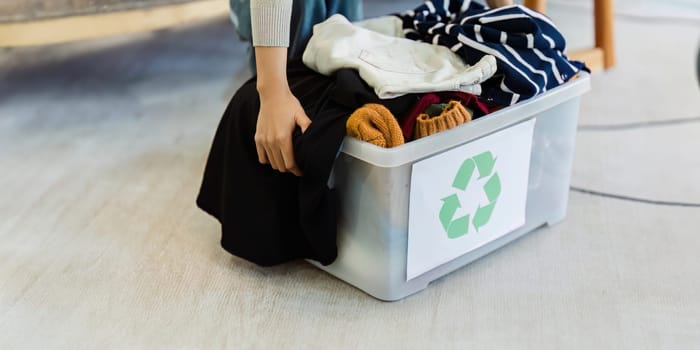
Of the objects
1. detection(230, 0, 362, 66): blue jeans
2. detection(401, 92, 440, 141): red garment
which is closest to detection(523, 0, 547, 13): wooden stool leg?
detection(230, 0, 362, 66): blue jeans

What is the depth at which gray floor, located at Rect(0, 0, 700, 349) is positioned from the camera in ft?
3.19

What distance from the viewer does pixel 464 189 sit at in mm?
1025

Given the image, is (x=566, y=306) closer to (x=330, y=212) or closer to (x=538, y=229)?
(x=538, y=229)

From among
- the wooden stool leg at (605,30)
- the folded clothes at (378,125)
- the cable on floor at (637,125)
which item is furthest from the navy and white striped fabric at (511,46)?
the wooden stool leg at (605,30)

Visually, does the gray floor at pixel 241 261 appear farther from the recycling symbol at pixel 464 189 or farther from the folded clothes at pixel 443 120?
the folded clothes at pixel 443 120

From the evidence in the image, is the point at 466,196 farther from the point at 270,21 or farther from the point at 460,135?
the point at 270,21

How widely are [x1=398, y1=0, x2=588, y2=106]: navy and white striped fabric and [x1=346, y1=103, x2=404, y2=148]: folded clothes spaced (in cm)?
16

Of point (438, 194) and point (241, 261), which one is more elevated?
point (438, 194)

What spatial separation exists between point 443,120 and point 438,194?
0.31 ft

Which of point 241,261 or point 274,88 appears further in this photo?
point 241,261

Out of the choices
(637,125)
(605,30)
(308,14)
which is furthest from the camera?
(605,30)

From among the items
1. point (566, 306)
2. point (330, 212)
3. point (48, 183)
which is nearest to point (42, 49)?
point (48, 183)

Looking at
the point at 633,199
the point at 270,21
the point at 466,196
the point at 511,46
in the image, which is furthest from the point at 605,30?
the point at 270,21

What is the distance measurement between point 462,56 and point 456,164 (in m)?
0.17
